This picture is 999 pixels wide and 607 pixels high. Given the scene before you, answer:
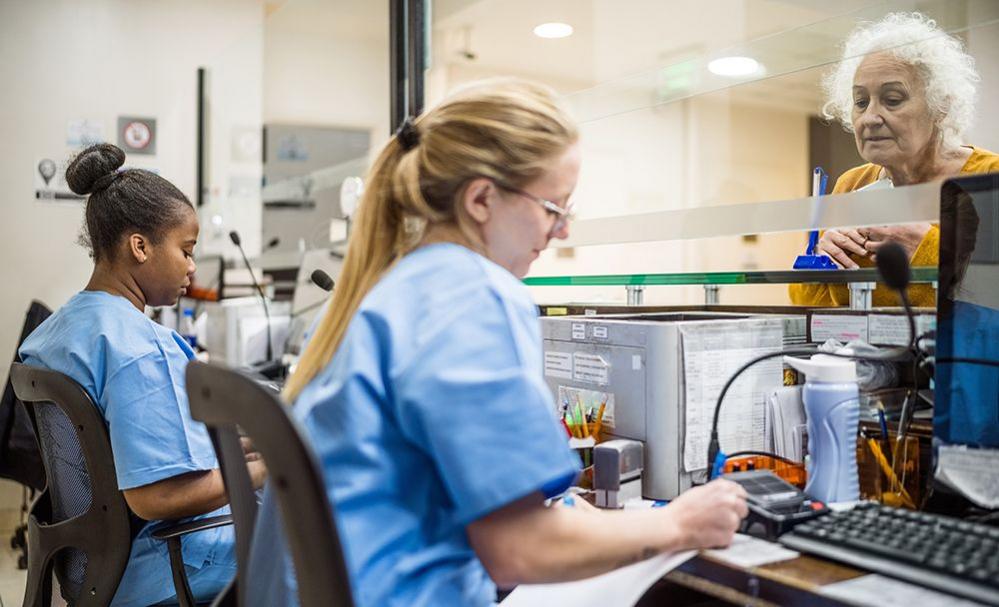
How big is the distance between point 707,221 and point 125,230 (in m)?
1.06

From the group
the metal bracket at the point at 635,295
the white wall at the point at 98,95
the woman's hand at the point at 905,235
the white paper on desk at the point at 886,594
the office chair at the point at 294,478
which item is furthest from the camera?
the white wall at the point at 98,95

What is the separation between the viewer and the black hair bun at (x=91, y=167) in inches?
64.4

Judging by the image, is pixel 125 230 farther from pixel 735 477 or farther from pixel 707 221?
pixel 735 477

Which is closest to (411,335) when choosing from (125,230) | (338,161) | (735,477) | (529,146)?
(529,146)

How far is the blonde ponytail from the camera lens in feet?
3.09

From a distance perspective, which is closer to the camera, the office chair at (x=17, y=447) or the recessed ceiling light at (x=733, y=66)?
the recessed ceiling light at (x=733, y=66)

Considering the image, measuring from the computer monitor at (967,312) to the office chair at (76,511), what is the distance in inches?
40.8

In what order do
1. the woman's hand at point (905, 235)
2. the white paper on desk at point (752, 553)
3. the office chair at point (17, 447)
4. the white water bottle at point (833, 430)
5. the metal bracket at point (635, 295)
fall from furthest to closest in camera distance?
1. the office chair at point (17, 447)
2. the metal bracket at point (635, 295)
3. the woman's hand at point (905, 235)
4. the white water bottle at point (833, 430)
5. the white paper on desk at point (752, 553)

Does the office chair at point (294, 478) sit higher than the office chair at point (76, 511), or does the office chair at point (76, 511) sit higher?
the office chair at point (294, 478)

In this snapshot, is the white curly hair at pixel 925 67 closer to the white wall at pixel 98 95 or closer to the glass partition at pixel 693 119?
the glass partition at pixel 693 119

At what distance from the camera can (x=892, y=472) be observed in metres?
1.16

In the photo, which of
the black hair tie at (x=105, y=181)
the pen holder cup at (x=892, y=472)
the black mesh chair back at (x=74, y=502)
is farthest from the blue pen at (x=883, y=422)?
the black hair tie at (x=105, y=181)

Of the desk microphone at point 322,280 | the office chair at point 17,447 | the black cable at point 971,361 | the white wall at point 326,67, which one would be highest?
the white wall at point 326,67

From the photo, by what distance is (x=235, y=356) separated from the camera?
2.91 m
